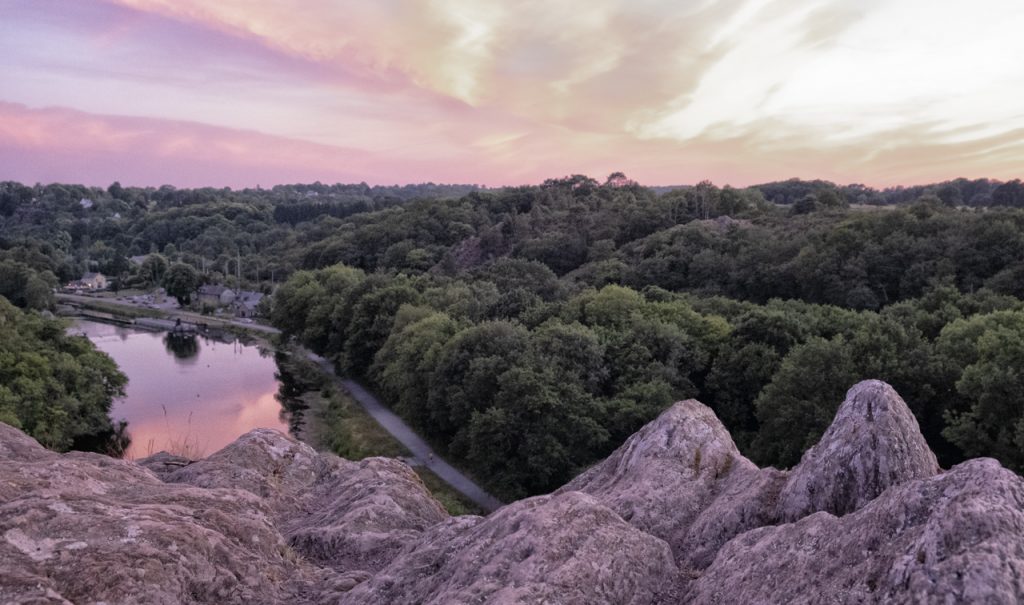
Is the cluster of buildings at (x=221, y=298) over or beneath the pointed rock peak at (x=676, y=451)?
beneath

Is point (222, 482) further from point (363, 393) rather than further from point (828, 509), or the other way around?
point (363, 393)

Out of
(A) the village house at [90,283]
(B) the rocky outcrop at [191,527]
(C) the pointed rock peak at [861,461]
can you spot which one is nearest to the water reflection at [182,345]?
(A) the village house at [90,283]

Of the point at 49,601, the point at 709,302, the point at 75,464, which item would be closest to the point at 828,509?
the point at 49,601

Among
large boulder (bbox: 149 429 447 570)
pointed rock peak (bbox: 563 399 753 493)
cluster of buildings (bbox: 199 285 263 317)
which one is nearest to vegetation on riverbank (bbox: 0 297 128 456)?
large boulder (bbox: 149 429 447 570)

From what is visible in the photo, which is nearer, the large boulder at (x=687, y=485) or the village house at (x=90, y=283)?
the large boulder at (x=687, y=485)

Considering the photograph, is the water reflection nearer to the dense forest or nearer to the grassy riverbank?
the dense forest

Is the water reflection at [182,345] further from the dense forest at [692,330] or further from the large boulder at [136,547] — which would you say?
the large boulder at [136,547]
